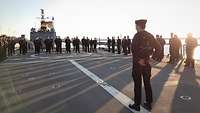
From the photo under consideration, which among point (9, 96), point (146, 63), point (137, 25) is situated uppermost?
point (137, 25)

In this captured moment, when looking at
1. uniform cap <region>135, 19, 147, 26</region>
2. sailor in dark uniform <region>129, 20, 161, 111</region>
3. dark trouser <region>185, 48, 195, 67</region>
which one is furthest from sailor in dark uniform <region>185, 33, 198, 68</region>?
uniform cap <region>135, 19, 147, 26</region>

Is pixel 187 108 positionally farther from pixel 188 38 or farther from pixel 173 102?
pixel 188 38

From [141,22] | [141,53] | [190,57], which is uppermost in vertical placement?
[141,22]

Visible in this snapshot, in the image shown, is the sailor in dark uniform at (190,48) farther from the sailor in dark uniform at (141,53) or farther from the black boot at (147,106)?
the sailor in dark uniform at (141,53)

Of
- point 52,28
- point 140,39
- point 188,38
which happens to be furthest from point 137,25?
point 52,28

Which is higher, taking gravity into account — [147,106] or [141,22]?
[141,22]

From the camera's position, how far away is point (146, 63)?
9.89m

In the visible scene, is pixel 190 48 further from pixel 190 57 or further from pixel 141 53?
pixel 141 53

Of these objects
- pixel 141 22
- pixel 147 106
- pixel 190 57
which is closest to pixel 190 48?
pixel 190 57

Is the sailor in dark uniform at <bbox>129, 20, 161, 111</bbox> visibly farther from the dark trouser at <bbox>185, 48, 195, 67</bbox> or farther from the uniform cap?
the dark trouser at <bbox>185, 48, 195, 67</bbox>

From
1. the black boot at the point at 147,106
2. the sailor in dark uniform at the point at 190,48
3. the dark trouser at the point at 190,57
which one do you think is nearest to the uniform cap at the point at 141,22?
the black boot at the point at 147,106

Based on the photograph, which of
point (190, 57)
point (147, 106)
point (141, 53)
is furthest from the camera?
point (190, 57)

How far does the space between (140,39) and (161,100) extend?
2.05m

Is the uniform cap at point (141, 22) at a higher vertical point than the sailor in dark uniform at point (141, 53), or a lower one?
higher
